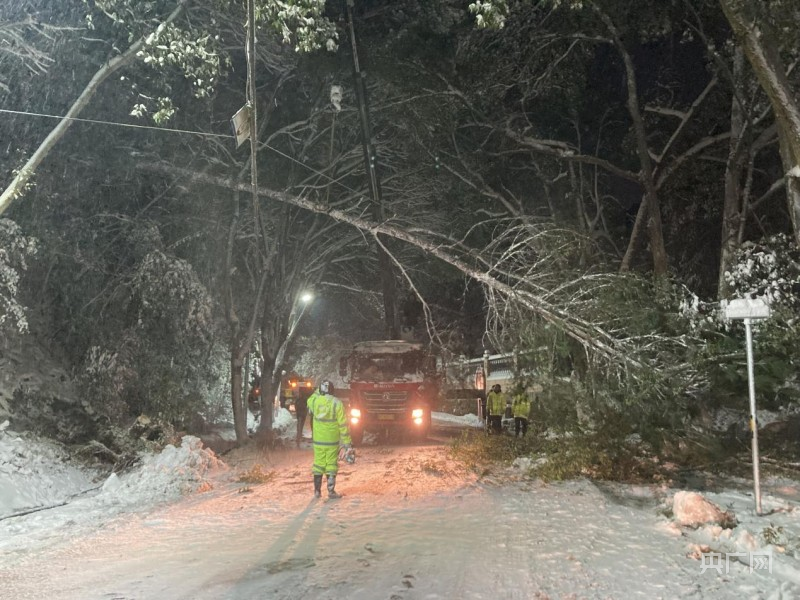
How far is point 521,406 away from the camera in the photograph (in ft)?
48.0

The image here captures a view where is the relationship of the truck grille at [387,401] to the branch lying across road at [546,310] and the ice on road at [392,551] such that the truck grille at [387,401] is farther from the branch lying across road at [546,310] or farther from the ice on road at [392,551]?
the ice on road at [392,551]

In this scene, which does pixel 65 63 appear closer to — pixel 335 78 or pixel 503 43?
pixel 335 78

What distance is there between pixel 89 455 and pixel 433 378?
8.25 m

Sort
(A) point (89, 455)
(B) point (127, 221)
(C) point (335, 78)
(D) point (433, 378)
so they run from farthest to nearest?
(D) point (433, 378), (C) point (335, 78), (B) point (127, 221), (A) point (89, 455)

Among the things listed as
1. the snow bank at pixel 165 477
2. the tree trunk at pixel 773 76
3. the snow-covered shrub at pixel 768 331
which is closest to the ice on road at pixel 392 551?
the snow bank at pixel 165 477

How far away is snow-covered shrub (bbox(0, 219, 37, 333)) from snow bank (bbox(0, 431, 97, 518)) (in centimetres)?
202

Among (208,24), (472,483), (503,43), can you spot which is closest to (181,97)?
(208,24)

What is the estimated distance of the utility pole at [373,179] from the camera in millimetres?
13559

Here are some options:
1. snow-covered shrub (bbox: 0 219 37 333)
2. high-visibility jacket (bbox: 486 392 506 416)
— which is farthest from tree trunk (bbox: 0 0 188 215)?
high-visibility jacket (bbox: 486 392 506 416)

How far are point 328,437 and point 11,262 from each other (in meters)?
6.95

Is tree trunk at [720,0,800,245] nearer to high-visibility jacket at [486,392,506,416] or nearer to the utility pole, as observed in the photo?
the utility pole

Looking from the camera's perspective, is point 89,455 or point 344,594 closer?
point 344,594

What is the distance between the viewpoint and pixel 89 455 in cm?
1184

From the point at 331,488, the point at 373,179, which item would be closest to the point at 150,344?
the point at 373,179
